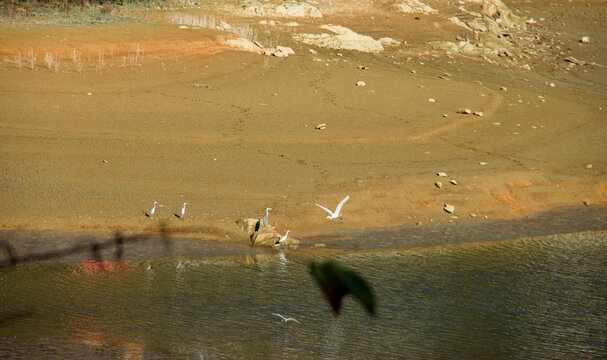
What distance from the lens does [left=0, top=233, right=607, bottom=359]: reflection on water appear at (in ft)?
14.9

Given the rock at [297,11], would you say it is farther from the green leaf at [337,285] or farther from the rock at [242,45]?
the green leaf at [337,285]

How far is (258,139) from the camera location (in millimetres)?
8344

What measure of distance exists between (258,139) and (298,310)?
3.59 m

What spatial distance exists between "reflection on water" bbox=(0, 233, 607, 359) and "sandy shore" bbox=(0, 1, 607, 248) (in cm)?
80

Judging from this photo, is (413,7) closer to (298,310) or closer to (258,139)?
(258,139)

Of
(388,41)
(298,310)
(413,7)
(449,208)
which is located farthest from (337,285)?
(413,7)

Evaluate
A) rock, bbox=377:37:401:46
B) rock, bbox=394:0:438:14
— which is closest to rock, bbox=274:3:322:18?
rock, bbox=377:37:401:46

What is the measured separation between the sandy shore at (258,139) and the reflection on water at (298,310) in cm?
80

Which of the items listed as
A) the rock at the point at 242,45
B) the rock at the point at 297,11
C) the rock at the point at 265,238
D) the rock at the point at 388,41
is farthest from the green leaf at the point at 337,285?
the rock at the point at 297,11

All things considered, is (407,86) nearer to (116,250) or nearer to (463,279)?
(463,279)

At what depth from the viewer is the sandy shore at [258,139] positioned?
268 inches

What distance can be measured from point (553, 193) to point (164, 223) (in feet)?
14.3

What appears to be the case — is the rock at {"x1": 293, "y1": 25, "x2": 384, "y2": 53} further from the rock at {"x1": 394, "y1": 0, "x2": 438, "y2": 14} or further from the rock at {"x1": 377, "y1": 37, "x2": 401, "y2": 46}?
the rock at {"x1": 394, "y1": 0, "x2": 438, "y2": 14}

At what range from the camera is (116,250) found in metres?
5.97
